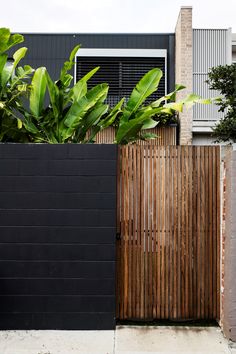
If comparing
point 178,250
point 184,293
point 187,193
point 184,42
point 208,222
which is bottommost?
point 184,293

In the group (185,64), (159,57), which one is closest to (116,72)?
(159,57)

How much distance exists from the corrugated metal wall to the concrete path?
33.2 feet

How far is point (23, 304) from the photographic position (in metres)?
5.24

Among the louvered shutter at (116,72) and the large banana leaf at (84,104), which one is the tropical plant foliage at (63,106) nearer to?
the large banana leaf at (84,104)

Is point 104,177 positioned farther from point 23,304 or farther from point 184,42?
point 184,42

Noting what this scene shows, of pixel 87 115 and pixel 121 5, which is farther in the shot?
pixel 121 5

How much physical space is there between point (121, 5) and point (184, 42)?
10.7 feet

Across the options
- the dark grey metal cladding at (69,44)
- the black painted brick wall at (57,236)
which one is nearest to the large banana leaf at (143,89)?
the black painted brick wall at (57,236)

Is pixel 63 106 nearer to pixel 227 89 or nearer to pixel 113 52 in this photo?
pixel 227 89

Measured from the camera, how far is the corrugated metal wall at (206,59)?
46.5ft

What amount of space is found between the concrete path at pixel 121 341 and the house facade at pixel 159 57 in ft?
31.4

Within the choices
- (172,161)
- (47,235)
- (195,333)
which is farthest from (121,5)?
(195,333)

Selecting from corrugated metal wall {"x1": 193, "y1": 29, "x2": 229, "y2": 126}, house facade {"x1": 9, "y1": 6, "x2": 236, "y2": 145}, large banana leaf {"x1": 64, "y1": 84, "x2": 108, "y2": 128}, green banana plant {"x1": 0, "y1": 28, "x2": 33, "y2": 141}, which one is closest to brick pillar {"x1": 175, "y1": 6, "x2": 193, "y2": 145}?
house facade {"x1": 9, "y1": 6, "x2": 236, "y2": 145}

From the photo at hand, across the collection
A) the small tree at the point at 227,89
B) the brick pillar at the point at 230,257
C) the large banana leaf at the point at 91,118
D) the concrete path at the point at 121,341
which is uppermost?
the small tree at the point at 227,89
